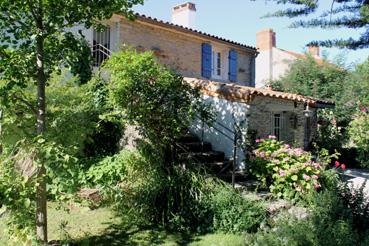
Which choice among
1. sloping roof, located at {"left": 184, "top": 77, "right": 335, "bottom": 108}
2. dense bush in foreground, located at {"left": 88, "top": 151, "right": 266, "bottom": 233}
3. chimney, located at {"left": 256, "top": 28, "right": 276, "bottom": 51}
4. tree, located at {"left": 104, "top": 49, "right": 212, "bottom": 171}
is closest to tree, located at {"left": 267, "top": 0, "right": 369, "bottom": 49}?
dense bush in foreground, located at {"left": 88, "top": 151, "right": 266, "bottom": 233}

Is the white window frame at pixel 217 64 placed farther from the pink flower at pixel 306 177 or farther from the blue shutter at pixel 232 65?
the pink flower at pixel 306 177

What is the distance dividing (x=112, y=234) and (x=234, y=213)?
221cm

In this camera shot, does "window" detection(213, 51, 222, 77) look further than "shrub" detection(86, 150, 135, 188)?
Yes

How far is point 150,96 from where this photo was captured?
25.8ft

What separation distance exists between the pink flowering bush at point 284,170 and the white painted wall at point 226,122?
2.98 ft

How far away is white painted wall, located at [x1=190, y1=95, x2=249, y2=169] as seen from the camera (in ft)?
33.0

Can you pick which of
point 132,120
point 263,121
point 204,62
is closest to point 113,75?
point 132,120

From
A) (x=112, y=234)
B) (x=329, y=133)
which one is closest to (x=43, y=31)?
(x=112, y=234)

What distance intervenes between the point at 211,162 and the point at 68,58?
550 cm

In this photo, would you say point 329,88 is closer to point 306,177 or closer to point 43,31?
point 306,177

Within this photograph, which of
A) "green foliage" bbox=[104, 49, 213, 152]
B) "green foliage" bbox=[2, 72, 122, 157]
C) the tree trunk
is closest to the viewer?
the tree trunk

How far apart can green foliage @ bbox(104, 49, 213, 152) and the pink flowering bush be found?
2.22 meters

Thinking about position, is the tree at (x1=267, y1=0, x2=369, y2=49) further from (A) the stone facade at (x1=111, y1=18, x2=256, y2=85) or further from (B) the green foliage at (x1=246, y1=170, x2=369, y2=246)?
(A) the stone facade at (x1=111, y1=18, x2=256, y2=85)

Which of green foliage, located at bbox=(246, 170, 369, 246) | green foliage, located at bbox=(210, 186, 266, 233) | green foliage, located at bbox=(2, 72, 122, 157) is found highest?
green foliage, located at bbox=(2, 72, 122, 157)
